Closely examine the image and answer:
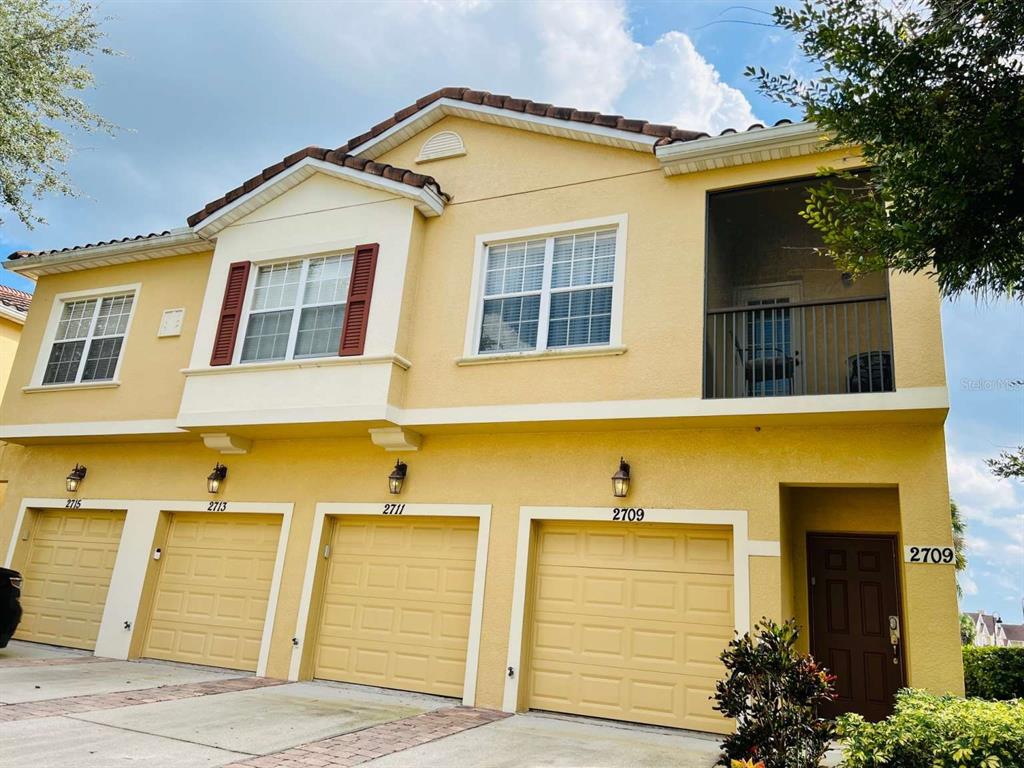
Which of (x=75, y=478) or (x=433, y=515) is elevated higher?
(x=75, y=478)

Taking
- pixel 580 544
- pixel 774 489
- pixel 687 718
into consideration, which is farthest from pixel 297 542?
pixel 774 489

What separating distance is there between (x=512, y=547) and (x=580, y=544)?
854mm

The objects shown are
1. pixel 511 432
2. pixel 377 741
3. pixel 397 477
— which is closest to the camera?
pixel 377 741

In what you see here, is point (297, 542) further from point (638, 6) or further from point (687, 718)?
point (638, 6)

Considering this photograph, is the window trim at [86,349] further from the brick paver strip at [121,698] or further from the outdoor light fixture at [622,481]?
the outdoor light fixture at [622,481]

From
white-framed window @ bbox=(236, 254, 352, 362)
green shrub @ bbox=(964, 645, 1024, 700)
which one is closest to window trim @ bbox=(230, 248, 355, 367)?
white-framed window @ bbox=(236, 254, 352, 362)

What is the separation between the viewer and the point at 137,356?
476 inches

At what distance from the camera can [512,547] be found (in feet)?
29.1

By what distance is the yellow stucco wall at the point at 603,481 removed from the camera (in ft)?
23.4

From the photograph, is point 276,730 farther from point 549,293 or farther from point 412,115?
point 412,115

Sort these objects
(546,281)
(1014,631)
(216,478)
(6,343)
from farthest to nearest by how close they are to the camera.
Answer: (1014,631) < (6,343) < (216,478) < (546,281)

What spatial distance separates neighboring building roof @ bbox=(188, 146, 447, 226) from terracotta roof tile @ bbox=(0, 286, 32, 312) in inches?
301

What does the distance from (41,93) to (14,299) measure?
24.8ft

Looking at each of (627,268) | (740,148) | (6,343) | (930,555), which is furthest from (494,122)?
(6,343)
